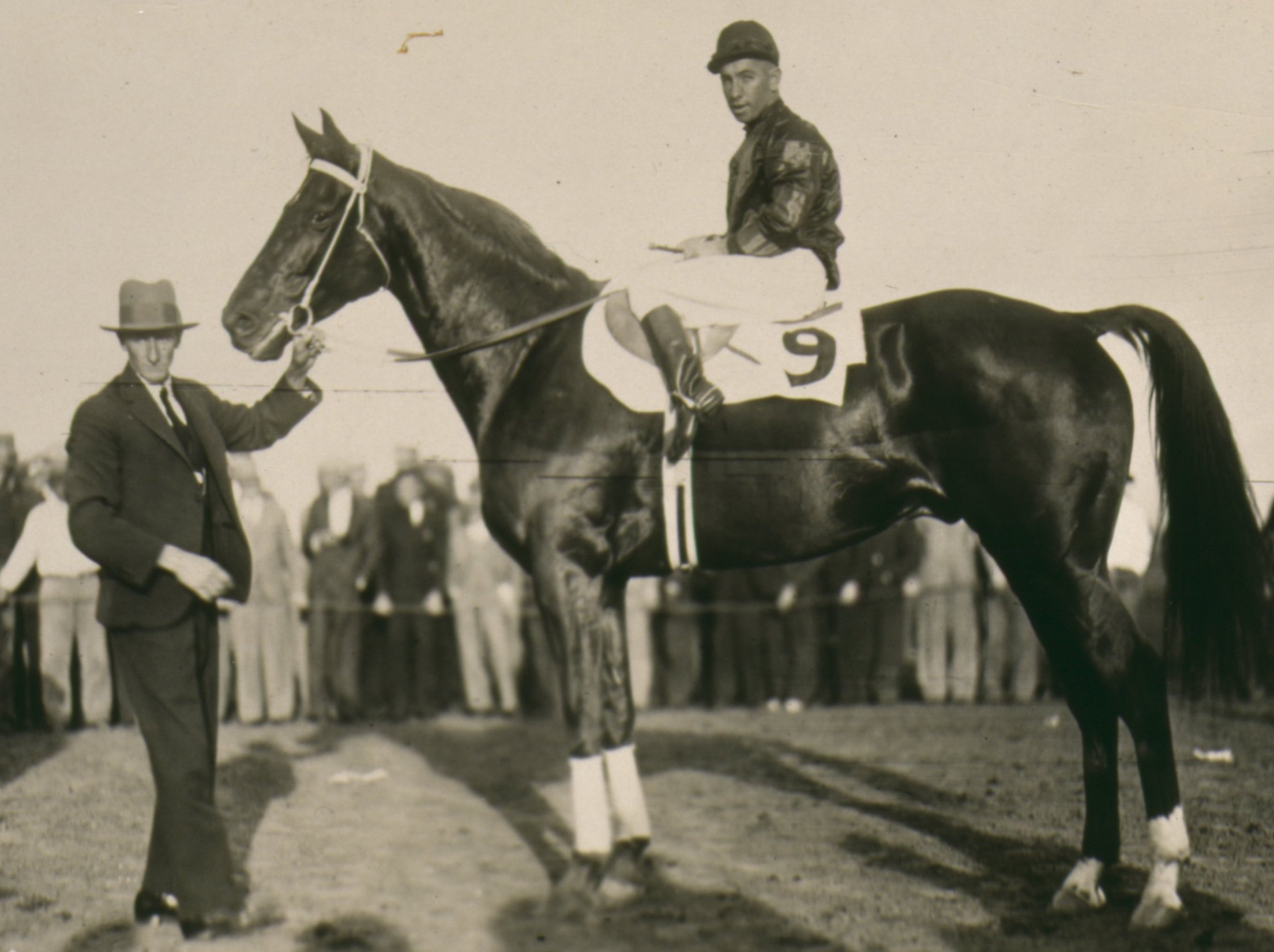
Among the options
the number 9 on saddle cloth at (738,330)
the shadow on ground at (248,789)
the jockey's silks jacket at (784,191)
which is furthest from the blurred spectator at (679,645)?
the number 9 on saddle cloth at (738,330)

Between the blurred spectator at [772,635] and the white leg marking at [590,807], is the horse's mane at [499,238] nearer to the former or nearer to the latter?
the white leg marking at [590,807]

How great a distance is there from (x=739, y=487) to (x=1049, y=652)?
152cm

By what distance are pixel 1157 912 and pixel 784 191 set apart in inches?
123

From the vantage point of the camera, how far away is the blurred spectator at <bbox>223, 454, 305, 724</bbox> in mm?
10984

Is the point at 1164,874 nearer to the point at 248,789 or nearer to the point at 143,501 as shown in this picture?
the point at 143,501

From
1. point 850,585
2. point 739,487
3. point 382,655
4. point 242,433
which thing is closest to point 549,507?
point 739,487

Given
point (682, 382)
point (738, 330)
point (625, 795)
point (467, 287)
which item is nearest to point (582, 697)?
point (625, 795)

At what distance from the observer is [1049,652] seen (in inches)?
217

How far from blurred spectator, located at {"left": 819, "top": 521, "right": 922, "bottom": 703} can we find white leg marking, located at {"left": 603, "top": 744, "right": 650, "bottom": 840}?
281 inches

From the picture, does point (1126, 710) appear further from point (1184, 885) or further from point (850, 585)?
point (850, 585)

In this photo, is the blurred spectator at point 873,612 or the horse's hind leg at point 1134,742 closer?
the horse's hind leg at point 1134,742

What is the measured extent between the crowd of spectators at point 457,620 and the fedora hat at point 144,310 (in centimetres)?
493

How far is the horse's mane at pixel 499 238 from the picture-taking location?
17.9ft

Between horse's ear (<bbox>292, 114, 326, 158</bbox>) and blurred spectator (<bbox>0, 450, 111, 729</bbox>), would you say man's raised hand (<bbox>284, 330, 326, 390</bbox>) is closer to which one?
horse's ear (<bbox>292, 114, 326, 158</bbox>)
